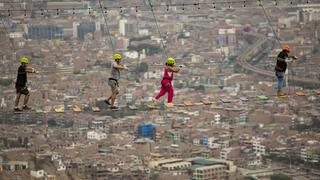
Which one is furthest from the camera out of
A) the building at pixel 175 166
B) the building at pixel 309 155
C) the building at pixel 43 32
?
the building at pixel 43 32

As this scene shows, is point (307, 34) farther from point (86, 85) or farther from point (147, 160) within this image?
point (147, 160)

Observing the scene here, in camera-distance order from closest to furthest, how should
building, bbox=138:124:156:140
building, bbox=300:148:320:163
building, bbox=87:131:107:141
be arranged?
building, bbox=300:148:320:163, building, bbox=87:131:107:141, building, bbox=138:124:156:140

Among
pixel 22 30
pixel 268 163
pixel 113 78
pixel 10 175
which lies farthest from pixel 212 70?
pixel 113 78

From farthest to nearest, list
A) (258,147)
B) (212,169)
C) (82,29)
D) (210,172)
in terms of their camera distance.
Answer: (82,29), (258,147), (212,169), (210,172)

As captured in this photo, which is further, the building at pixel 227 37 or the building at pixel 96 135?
the building at pixel 227 37

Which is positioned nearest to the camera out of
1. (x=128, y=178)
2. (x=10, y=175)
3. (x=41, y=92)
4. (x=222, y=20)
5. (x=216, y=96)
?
(x=10, y=175)

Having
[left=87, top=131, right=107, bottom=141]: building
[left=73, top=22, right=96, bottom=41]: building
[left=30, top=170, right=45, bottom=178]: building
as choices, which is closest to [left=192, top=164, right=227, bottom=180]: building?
[left=30, top=170, right=45, bottom=178]: building

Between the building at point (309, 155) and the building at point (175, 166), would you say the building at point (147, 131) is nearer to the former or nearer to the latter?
the building at point (175, 166)

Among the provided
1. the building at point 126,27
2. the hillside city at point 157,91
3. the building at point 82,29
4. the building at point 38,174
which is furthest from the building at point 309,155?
the building at point 126,27

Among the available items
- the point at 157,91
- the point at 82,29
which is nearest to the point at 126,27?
the point at 82,29

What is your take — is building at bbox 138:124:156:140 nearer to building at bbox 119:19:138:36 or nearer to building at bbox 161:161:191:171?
building at bbox 161:161:191:171

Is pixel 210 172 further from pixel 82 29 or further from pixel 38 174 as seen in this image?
pixel 82 29
